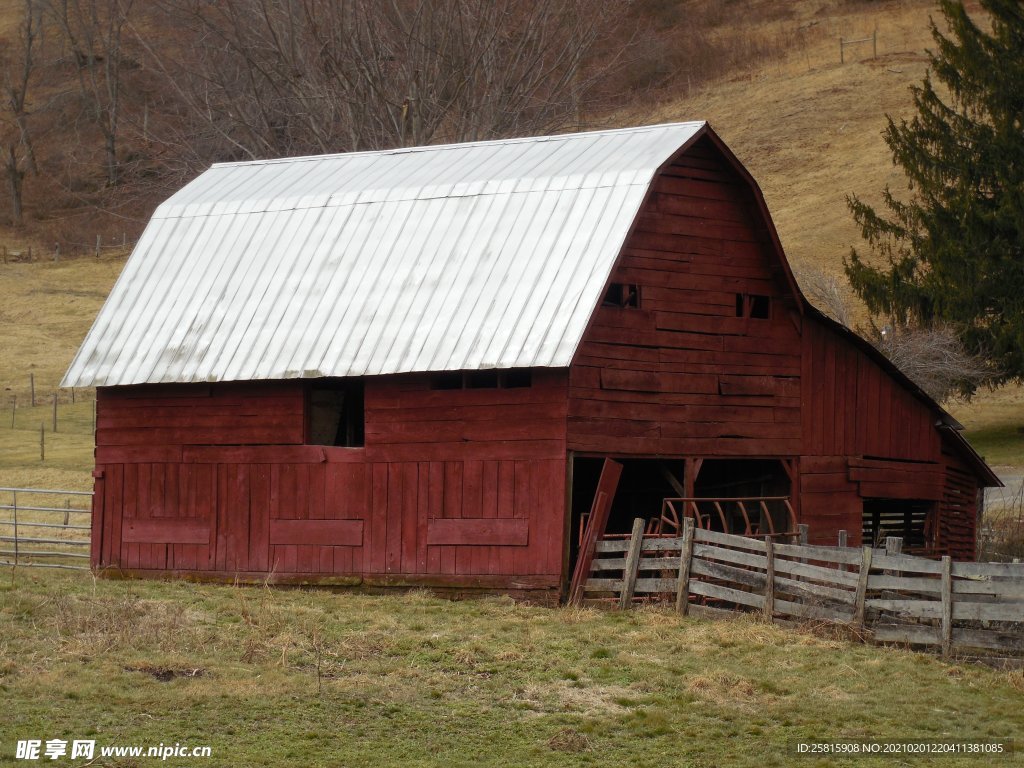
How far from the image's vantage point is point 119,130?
8131cm

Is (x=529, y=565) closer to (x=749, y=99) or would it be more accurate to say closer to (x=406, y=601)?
(x=406, y=601)

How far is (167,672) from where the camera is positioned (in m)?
14.5

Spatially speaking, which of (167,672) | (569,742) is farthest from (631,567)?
(569,742)

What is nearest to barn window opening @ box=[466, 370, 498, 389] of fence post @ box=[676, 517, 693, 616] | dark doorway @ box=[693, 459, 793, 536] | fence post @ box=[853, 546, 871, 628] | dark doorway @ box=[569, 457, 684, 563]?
fence post @ box=[676, 517, 693, 616]

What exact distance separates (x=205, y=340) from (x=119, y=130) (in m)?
61.9

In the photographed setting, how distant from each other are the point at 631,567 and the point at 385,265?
6.41 m

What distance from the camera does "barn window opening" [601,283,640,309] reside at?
70.5ft

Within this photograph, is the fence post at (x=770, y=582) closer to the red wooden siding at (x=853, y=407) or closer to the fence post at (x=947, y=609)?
the fence post at (x=947, y=609)

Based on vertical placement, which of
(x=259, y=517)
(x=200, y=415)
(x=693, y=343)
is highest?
(x=693, y=343)

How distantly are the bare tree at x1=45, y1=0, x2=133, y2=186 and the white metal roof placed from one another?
180 ft

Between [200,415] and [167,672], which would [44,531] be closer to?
[200,415]

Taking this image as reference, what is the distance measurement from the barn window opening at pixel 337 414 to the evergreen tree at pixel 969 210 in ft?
81.4

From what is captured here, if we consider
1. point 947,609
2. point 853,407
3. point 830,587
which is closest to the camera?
point 947,609

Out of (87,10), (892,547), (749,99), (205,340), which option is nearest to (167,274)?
(205,340)
